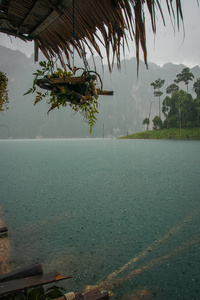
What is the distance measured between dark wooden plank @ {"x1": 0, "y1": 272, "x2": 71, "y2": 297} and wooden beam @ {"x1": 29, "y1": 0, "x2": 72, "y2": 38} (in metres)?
4.64

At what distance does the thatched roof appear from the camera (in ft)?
8.20

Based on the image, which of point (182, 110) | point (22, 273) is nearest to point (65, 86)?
point (22, 273)

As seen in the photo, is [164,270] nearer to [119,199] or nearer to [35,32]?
[119,199]

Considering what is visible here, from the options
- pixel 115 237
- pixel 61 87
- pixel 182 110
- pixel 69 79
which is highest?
pixel 182 110

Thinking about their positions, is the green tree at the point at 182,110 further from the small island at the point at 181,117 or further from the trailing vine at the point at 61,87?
the trailing vine at the point at 61,87

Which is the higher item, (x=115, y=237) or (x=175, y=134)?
(x=175, y=134)

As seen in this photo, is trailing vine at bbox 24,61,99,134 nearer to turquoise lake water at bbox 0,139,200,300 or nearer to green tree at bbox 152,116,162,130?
turquoise lake water at bbox 0,139,200,300

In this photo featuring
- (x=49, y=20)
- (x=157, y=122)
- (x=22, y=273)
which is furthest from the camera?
(x=157, y=122)

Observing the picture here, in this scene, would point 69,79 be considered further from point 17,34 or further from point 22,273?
point 22,273

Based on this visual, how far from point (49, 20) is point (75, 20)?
520 millimetres

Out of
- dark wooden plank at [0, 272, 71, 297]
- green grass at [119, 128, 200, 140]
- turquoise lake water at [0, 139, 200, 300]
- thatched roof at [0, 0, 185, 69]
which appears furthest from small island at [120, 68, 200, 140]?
dark wooden plank at [0, 272, 71, 297]

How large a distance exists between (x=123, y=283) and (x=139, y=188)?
8019mm

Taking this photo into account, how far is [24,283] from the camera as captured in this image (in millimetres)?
3051

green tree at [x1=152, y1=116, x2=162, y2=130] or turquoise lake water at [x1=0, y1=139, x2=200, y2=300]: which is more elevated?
green tree at [x1=152, y1=116, x2=162, y2=130]
